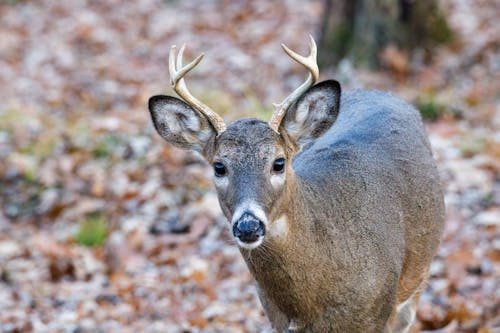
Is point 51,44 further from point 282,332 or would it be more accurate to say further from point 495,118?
point 282,332

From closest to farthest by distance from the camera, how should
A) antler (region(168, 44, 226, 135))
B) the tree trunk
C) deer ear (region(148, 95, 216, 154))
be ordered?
antler (region(168, 44, 226, 135)) → deer ear (region(148, 95, 216, 154)) → the tree trunk

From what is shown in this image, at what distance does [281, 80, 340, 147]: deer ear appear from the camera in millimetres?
4840

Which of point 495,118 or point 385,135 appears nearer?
point 385,135

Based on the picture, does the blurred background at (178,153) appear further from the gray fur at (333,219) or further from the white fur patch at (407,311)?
the gray fur at (333,219)

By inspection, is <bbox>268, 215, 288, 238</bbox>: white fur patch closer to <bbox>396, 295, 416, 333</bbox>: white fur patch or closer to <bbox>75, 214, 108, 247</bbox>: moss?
<bbox>396, 295, 416, 333</bbox>: white fur patch

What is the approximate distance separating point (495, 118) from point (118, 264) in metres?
4.20

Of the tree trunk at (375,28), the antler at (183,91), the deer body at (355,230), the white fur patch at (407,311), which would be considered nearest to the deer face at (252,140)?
the antler at (183,91)

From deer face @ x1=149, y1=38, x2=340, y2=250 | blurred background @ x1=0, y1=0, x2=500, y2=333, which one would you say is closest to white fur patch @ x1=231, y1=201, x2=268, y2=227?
deer face @ x1=149, y1=38, x2=340, y2=250

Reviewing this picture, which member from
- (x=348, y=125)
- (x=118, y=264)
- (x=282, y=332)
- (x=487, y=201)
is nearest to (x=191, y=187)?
(x=118, y=264)

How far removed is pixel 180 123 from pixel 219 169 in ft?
1.80

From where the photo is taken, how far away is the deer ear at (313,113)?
4.84 meters

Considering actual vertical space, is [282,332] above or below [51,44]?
below

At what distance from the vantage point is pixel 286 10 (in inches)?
597

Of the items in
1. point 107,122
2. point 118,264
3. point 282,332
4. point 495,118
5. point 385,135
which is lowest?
point 282,332
